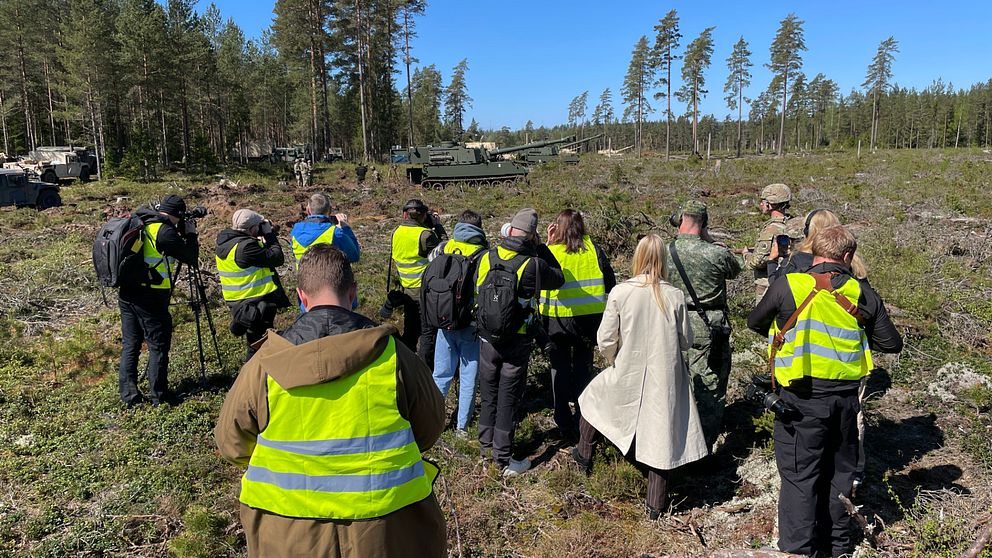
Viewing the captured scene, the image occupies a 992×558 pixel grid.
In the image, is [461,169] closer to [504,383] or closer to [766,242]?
[766,242]

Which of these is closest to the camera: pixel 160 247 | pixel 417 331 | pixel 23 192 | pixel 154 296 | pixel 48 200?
pixel 160 247

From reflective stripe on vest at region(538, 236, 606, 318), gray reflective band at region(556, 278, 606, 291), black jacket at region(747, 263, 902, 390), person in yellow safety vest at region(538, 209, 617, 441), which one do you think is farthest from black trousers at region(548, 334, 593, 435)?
black jacket at region(747, 263, 902, 390)

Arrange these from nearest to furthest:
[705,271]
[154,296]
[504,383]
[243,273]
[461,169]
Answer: [705,271], [504,383], [243,273], [154,296], [461,169]

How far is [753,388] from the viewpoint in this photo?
3426 mm

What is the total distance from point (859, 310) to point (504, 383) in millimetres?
2225

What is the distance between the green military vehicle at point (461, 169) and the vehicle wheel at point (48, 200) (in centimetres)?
1202

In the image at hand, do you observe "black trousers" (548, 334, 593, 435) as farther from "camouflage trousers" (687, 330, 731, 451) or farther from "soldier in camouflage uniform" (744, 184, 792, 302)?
"soldier in camouflage uniform" (744, 184, 792, 302)

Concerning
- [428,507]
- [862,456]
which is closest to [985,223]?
[862,456]

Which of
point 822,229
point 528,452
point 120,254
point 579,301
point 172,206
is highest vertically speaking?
point 172,206

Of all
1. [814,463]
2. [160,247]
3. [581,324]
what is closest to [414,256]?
[581,324]

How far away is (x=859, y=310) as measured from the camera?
2.86 metres

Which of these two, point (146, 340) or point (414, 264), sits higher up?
point (414, 264)

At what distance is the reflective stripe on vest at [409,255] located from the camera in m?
4.93

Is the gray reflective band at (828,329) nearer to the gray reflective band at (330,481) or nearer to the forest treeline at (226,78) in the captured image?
the gray reflective band at (330,481)
